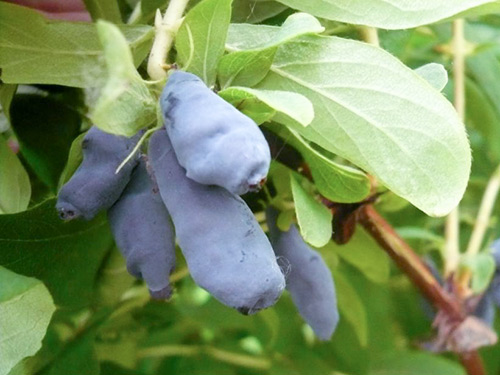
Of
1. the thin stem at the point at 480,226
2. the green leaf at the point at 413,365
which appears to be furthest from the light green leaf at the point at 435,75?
the green leaf at the point at 413,365

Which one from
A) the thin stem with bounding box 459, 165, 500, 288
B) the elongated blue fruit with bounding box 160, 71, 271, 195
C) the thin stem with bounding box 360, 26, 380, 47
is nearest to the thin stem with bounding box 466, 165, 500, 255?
the thin stem with bounding box 459, 165, 500, 288

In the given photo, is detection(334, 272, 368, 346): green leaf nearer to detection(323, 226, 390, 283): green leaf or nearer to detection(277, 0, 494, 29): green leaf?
detection(323, 226, 390, 283): green leaf

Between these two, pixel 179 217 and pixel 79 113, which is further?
pixel 79 113

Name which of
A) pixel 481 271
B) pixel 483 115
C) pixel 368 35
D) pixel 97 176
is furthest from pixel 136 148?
pixel 483 115

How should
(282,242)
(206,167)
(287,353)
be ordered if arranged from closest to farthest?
(206,167)
(282,242)
(287,353)

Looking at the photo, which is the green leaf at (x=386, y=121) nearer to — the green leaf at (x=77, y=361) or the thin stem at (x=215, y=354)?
the green leaf at (x=77, y=361)

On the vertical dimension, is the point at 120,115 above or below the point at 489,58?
above

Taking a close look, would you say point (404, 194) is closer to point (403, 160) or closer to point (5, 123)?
point (403, 160)

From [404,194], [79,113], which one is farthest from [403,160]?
[79,113]
